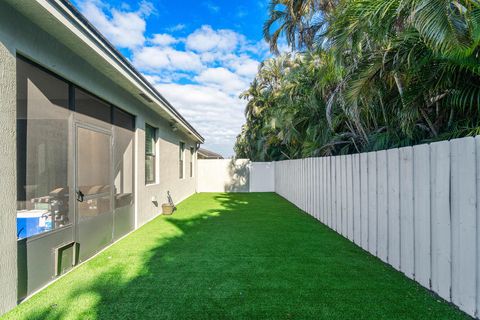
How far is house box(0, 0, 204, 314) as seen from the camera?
8.72ft

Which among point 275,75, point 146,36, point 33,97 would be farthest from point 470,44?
point 275,75

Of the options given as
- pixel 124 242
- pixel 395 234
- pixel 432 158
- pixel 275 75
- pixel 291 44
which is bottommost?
pixel 124 242

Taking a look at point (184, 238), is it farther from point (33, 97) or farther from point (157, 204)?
point (33, 97)

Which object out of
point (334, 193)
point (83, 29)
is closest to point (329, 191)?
point (334, 193)

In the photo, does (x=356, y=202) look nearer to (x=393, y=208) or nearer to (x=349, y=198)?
(x=349, y=198)

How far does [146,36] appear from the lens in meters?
10.2

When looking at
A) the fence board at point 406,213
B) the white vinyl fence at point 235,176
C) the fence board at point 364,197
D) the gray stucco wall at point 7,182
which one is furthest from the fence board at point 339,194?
the white vinyl fence at point 235,176

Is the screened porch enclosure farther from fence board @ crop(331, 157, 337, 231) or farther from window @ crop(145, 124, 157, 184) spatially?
fence board @ crop(331, 157, 337, 231)

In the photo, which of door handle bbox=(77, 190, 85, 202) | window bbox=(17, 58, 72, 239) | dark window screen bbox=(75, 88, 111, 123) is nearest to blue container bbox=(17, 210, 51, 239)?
window bbox=(17, 58, 72, 239)

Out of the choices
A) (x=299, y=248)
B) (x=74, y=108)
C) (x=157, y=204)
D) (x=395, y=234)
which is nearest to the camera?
(x=395, y=234)

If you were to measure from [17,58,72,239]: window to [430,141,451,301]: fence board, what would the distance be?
4609mm

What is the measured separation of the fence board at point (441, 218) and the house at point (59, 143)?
169 inches

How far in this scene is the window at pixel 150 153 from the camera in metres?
7.01

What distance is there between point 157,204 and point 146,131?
219cm
